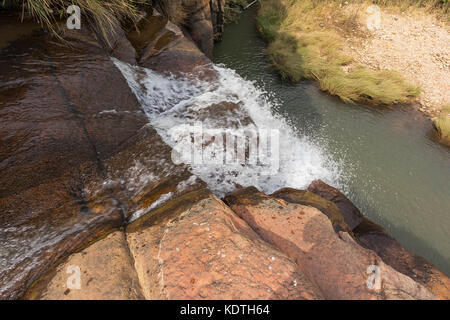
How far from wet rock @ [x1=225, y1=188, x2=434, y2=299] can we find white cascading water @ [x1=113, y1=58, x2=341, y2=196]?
82 cm

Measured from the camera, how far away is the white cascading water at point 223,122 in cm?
296

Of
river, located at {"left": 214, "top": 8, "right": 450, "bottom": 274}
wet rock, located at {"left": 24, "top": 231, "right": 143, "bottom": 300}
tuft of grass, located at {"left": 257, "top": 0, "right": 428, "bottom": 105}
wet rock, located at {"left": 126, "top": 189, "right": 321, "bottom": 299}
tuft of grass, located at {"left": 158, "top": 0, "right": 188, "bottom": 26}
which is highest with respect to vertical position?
tuft of grass, located at {"left": 158, "top": 0, "right": 188, "bottom": 26}

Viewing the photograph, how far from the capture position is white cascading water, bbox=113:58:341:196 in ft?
9.73

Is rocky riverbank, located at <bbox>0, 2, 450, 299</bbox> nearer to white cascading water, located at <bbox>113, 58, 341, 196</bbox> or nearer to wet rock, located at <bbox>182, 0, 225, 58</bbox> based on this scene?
white cascading water, located at <bbox>113, 58, 341, 196</bbox>

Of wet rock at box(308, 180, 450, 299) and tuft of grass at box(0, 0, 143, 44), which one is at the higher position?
tuft of grass at box(0, 0, 143, 44)

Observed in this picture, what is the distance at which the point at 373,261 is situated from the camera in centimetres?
156

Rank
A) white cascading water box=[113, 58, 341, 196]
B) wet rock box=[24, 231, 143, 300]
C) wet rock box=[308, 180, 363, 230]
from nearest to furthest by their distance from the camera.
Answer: wet rock box=[24, 231, 143, 300]
wet rock box=[308, 180, 363, 230]
white cascading water box=[113, 58, 341, 196]

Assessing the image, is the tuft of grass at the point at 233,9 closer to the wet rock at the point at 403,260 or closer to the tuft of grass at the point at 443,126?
the tuft of grass at the point at 443,126

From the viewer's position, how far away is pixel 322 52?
18.8ft

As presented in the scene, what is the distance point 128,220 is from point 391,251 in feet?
8.05

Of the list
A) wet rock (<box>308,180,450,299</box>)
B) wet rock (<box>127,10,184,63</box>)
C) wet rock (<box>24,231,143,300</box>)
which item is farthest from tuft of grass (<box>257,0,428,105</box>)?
wet rock (<box>24,231,143,300</box>)

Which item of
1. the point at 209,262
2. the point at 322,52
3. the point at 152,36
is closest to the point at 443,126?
the point at 322,52

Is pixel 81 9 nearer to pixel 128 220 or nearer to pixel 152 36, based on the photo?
pixel 152 36

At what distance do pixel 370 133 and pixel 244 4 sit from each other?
18.2ft
